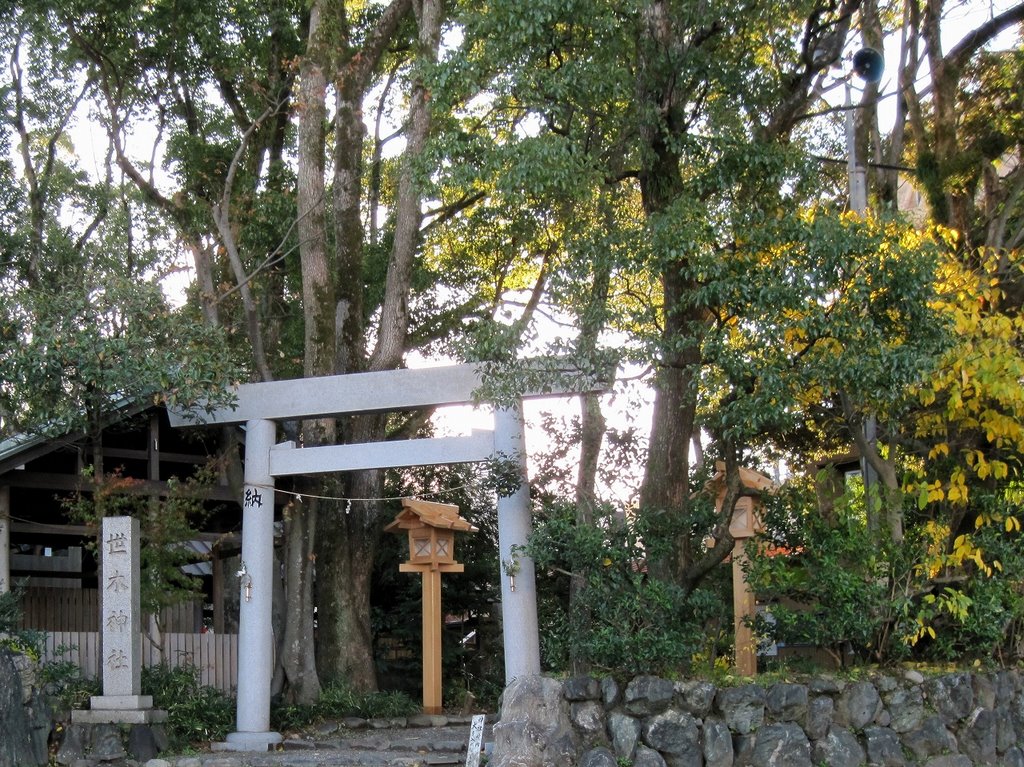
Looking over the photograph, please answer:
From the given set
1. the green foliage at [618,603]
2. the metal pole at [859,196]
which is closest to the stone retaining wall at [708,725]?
the green foliage at [618,603]

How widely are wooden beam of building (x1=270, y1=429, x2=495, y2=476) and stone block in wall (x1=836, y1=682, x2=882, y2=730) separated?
443 cm

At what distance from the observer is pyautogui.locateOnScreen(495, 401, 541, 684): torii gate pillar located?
40.3 ft

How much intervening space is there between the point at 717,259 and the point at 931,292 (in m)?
1.94

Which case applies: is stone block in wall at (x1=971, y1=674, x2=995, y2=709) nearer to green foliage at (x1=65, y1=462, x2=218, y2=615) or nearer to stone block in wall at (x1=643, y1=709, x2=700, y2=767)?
stone block in wall at (x1=643, y1=709, x2=700, y2=767)

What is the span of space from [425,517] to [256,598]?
9.23 ft

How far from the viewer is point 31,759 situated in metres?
11.9

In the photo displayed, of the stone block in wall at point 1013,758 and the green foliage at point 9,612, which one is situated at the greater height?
the green foliage at point 9,612

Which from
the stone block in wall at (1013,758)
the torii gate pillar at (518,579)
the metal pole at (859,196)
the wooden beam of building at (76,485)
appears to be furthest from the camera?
the wooden beam of building at (76,485)

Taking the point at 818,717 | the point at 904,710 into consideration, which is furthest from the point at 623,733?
the point at 904,710

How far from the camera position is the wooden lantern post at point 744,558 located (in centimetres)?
1193

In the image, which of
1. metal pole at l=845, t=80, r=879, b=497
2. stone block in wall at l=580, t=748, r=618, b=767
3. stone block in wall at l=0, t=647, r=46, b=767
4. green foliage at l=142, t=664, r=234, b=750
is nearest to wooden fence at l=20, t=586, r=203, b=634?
green foliage at l=142, t=664, r=234, b=750

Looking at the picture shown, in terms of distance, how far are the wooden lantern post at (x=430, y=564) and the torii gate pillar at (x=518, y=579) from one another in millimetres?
3429

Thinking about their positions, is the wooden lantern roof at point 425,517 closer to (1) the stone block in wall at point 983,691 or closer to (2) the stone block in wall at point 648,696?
(2) the stone block in wall at point 648,696

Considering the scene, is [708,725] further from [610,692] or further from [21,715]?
[21,715]
